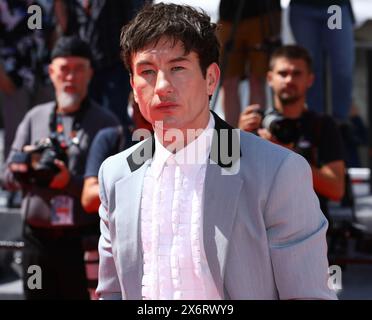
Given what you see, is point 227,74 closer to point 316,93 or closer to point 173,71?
point 316,93

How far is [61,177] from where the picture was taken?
4078mm

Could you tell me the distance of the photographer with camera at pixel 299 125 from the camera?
3.98 meters

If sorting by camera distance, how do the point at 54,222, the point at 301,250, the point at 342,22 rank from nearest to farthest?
the point at 301,250, the point at 54,222, the point at 342,22

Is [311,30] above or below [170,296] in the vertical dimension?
above

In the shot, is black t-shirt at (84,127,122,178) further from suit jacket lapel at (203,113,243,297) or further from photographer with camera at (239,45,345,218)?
suit jacket lapel at (203,113,243,297)

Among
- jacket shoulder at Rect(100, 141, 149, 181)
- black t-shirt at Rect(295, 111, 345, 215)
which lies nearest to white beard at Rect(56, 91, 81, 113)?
black t-shirt at Rect(295, 111, 345, 215)

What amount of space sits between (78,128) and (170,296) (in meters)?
2.40

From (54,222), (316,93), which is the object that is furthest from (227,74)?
(54,222)

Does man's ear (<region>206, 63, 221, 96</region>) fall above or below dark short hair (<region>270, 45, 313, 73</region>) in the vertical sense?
below

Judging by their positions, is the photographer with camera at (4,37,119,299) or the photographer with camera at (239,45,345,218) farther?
the photographer with camera at (4,37,119,299)

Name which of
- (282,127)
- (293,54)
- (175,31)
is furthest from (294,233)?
(293,54)

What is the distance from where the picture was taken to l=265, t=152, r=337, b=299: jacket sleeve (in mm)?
1954

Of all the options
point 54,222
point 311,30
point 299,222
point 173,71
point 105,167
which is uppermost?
point 311,30

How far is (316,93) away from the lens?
5.10 m
